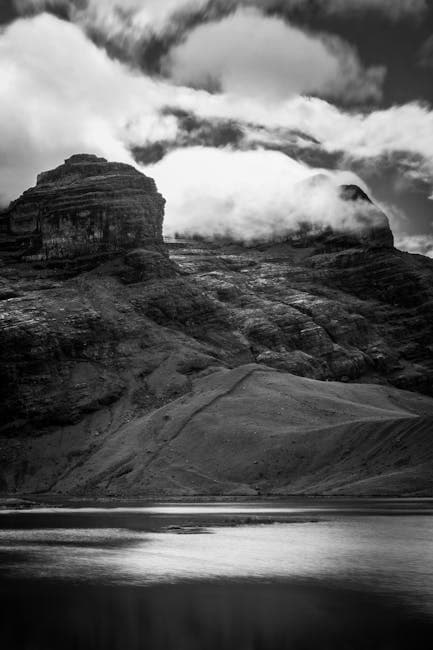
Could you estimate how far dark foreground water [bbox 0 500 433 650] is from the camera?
4016 cm

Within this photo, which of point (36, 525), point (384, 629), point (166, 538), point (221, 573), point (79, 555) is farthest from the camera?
point (36, 525)

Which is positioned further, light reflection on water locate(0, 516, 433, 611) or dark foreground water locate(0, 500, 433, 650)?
light reflection on water locate(0, 516, 433, 611)

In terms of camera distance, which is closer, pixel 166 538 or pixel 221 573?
pixel 221 573

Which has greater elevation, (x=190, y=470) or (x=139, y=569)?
(x=190, y=470)

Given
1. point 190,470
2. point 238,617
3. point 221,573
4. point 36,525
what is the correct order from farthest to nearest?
point 190,470, point 36,525, point 221,573, point 238,617

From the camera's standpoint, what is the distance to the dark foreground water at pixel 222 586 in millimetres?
40156

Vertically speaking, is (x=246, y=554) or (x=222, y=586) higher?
(x=246, y=554)

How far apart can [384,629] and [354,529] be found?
49.8m

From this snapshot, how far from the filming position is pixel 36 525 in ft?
373

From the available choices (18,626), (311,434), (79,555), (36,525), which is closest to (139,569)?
(79,555)

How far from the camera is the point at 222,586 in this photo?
2140 inches

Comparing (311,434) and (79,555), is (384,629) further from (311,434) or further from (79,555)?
(311,434)

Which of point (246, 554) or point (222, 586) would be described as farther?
point (246, 554)

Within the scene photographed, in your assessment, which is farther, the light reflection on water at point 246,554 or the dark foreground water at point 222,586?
the light reflection on water at point 246,554
